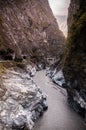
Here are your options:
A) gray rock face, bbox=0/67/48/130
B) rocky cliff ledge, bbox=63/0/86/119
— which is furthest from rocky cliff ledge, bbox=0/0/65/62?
rocky cliff ledge, bbox=63/0/86/119

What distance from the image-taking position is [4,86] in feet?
95.8

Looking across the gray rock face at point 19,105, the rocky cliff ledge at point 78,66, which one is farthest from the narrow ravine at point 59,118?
the rocky cliff ledge at point 78,66

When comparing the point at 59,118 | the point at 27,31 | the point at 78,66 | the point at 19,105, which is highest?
the point at 27,31

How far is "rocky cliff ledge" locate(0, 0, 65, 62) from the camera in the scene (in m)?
66.2

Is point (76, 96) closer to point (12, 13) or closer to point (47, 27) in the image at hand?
point (12, 13)

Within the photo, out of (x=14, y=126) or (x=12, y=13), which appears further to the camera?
(x=12, y=13)

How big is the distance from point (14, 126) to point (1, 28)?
156 feet

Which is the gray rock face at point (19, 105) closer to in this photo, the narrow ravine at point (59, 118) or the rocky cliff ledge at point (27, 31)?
the narrow ravine at point (59, 118)

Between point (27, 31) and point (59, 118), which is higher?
point (27, 31)

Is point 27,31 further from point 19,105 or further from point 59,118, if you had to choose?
point 19,105

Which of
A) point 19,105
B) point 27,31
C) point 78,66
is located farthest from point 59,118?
point 27,31

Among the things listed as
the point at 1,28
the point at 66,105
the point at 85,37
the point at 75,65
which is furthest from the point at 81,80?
the point at 1,28

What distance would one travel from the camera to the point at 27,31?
97.6 meters

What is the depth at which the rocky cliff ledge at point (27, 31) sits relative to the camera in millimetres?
66188
